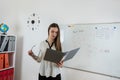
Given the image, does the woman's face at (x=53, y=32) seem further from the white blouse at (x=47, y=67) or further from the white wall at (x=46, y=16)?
the white wall at (x=46, y=16)

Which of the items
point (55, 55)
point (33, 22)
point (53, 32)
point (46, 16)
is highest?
point (46, 16)

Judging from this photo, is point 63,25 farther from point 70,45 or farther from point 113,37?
point 113,37

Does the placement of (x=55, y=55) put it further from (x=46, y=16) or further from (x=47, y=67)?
(x=46, y=16)

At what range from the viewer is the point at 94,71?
247 cm

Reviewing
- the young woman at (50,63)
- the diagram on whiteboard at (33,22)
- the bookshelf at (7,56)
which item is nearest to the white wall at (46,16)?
the diagram on whiteboard at (33,22)

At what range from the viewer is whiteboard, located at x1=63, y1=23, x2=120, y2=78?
2.28m

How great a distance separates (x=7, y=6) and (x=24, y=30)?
0.68m

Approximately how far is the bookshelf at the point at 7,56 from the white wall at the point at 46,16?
10.4 inches

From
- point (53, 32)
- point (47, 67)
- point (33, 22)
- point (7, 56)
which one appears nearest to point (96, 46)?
point (53, 32)

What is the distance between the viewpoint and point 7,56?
3.12 metres

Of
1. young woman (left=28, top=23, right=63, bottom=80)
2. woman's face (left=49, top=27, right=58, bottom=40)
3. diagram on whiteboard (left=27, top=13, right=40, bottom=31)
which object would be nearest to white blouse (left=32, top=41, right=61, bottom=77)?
young woman (left=28, top=23, right=63, bottom=80)

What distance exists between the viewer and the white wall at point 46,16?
241cm

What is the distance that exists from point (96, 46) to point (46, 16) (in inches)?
47.4

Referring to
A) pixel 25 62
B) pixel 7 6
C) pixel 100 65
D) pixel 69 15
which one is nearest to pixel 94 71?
pixel 100 65
